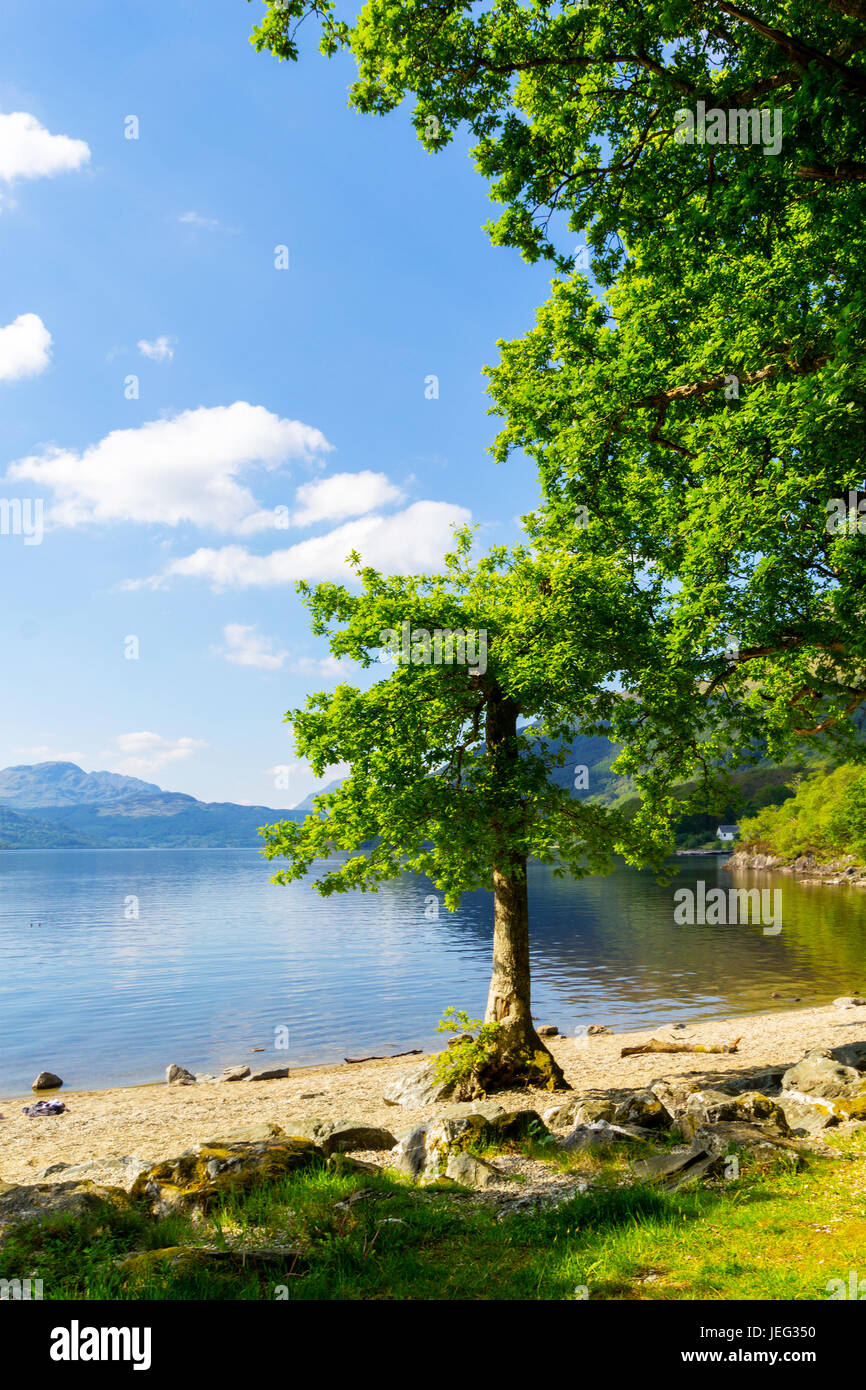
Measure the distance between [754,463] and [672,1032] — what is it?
96.1 ft

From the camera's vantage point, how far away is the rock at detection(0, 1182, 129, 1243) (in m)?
8.96

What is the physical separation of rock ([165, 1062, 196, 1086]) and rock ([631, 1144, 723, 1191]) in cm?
2430

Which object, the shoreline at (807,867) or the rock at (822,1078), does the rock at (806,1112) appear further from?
the shoreline at (807,867)

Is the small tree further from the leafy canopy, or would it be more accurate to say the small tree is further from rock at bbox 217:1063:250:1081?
rock at bbox 217:1063:250:1081

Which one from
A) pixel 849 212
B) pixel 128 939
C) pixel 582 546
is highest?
pixel 849 212

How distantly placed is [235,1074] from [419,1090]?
1321cm

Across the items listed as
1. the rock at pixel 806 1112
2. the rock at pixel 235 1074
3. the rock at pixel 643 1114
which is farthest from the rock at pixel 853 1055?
the rock at pixel 235 1074

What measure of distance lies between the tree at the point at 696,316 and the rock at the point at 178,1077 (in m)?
22.6

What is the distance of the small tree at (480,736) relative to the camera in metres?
17.3

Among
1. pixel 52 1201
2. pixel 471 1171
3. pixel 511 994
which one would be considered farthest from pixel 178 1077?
pixel 52 1201

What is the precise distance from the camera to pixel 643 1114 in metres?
14.3

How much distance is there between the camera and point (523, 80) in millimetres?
→ 11609

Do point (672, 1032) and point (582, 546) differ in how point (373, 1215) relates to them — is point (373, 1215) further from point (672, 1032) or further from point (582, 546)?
point (672, 1032)
